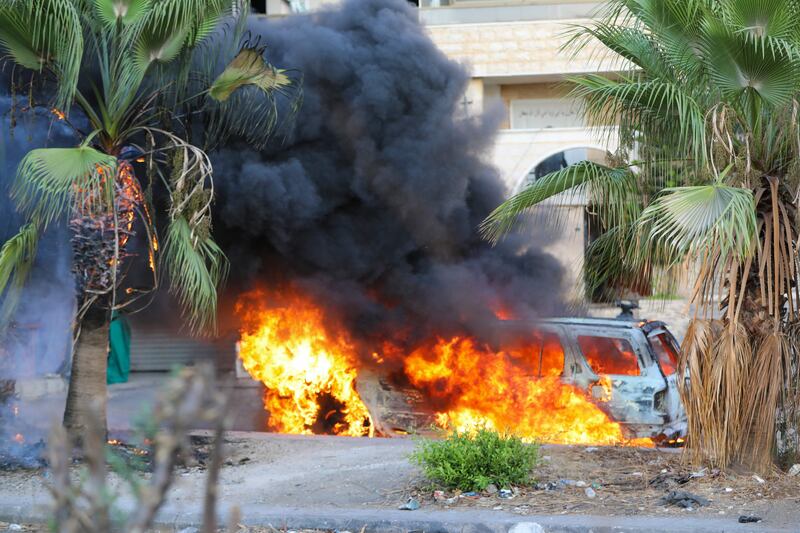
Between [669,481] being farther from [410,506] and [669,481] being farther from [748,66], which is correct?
[748,66]

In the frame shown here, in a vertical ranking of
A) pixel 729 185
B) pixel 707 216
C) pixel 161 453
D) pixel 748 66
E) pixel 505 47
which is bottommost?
pixel 161 453

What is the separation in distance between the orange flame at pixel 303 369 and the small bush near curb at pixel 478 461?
14.4 ft

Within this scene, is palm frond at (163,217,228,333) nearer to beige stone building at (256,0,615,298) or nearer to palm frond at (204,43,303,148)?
palm frond at (204,43,303,148)

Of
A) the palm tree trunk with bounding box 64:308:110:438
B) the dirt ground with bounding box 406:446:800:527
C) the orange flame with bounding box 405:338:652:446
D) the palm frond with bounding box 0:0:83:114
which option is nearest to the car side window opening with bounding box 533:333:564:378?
the orange flame with bounding box 405:338:652:446

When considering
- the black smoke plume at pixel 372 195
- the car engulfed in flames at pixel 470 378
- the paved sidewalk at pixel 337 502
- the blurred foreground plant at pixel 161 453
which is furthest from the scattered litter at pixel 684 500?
the blurred foreground plant at pixel 161 453

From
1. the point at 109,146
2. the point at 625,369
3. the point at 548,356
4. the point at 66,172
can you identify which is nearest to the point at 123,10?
the point at 109,146

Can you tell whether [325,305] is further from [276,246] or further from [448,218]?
[448,218]

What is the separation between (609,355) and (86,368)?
5.46 metres

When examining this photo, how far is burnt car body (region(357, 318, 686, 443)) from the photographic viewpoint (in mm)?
9359

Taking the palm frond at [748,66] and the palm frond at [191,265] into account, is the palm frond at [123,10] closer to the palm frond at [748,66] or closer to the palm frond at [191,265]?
the palm frond at [191,265]

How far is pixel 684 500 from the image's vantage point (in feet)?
22.4

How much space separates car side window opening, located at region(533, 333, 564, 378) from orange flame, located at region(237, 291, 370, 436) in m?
2.55

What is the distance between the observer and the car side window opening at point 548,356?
991 cm

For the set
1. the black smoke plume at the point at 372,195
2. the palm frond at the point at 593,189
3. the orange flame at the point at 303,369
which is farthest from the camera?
the black smoke plume at the point at 372,195
